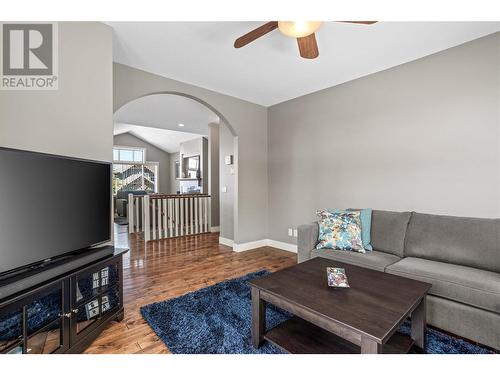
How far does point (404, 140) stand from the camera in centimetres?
272

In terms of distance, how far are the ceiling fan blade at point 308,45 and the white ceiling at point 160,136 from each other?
6.52 meters

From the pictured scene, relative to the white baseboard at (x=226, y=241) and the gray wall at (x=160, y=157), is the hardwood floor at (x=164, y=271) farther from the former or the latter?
the gray wall at (x=160, y=157)

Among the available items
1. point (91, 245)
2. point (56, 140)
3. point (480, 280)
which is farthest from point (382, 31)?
point (91, 245)

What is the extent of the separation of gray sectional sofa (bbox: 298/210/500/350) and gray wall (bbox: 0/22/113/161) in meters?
2.26

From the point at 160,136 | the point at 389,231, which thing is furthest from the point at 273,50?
the point at 160,136

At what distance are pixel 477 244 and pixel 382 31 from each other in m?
2.08

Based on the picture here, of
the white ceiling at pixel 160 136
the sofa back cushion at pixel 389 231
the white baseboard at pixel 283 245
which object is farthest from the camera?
the white ceiling at pixel 160 136

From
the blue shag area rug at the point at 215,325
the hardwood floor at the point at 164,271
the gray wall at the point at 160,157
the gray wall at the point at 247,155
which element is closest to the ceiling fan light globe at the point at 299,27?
the gray wall at the point at 247,155

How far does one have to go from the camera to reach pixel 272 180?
429 centimetres

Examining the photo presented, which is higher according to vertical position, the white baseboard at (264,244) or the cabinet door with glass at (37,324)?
the cabinet door with glass at (37,324)

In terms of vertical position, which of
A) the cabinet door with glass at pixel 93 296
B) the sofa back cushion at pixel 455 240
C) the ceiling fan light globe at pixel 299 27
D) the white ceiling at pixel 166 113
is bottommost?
the cabinet door with glass at pixel 93 296

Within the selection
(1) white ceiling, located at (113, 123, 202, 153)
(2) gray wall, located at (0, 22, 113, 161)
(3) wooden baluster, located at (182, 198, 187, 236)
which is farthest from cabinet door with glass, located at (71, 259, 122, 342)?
(1) white ceiling, located at (113, 123, 202, 153)

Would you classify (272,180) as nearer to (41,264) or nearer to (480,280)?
(480,280)

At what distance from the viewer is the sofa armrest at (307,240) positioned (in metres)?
2.60
